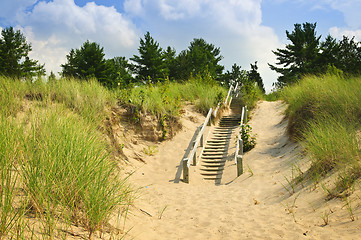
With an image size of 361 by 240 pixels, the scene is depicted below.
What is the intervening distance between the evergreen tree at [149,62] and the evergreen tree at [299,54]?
15195 millimetres

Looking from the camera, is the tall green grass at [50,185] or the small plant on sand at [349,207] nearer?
the tall green grass at [50,185]

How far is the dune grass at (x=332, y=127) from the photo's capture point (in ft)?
15.6

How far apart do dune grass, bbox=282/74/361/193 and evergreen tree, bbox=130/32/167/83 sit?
82.7ft

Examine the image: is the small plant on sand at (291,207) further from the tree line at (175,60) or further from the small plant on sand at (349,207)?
the tree line at (175,60)

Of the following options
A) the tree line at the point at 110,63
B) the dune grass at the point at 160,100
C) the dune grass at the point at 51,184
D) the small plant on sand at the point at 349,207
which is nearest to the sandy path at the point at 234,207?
the small plant on sand at the point at 349,207

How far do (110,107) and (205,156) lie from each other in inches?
151

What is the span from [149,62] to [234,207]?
30149 millimetres

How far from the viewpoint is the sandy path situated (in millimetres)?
3826

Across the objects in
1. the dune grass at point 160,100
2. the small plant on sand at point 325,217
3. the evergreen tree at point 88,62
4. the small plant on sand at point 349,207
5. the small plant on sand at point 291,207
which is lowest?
the small plant on sand at point 291,207

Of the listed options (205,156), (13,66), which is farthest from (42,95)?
(13,66)

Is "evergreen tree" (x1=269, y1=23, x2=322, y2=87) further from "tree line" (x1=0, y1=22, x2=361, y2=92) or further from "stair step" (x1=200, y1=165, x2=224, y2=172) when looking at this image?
"stair step" (x1=200, y1=165, x2=224, y2=172)

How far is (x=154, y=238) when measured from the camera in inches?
144

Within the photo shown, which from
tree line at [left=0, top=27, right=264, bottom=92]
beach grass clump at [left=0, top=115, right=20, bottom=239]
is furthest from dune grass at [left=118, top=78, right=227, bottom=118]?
tree line at [left=0, top=27, right=264, bottom=92]

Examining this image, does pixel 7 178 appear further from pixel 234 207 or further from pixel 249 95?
pixel 249 95
